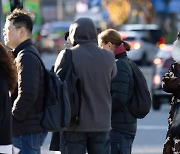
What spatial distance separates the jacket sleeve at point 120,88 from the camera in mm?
9008

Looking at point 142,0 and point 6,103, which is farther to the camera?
point 142,0

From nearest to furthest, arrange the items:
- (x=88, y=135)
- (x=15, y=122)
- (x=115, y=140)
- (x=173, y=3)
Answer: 1. (x=15, y=122)
2. (x=88, y=135)
3. (x=115, y=140)
4. (x=173, y=3)

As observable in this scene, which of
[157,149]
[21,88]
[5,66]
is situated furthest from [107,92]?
[157,149]

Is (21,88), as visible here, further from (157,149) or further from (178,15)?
(178,15)

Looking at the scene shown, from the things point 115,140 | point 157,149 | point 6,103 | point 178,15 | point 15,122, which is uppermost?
point 6,103

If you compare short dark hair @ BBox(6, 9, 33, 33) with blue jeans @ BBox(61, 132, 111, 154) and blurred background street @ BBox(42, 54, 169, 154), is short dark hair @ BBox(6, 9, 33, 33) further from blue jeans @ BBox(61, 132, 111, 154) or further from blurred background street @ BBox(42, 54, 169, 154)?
blurred background street @ BBox(42, 54, 169, 154)

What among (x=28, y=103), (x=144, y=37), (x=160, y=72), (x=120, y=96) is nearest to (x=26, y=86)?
(x=28, y=103)

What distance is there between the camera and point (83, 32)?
8344 millimetres

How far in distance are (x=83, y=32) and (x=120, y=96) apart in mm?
962

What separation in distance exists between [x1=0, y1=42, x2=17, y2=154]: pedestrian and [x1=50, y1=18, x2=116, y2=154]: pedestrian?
1.74 m

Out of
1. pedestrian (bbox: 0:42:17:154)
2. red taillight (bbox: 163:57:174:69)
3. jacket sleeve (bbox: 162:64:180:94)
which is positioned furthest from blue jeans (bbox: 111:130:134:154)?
red taillight (bbox: 163:57:174:69)

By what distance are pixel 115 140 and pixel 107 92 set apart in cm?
89

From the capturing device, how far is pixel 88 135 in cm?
820

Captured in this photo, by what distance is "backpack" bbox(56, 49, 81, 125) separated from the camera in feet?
26.6
